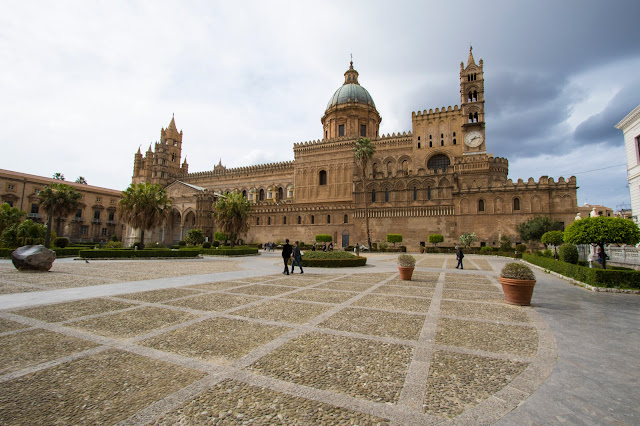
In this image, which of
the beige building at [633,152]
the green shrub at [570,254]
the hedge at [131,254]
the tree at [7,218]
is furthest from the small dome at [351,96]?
the tree at [7,218]

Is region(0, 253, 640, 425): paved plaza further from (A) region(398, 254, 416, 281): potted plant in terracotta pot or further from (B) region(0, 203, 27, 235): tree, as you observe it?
(B) region(0, 203, 27, 235): tree

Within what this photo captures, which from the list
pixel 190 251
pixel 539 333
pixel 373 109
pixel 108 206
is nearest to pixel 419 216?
pixel 373 109

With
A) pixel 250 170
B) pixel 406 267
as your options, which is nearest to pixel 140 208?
pixel 406 267

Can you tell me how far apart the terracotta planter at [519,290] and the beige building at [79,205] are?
50485 millimetres

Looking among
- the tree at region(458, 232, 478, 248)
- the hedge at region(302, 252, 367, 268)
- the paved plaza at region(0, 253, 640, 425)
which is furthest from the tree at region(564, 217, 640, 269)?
the tree at region(458, 232, 478, 248)

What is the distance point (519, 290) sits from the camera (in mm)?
7547

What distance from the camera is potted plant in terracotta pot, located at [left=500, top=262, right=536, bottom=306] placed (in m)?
7.51

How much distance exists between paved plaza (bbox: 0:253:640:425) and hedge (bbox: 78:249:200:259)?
52.8 ft

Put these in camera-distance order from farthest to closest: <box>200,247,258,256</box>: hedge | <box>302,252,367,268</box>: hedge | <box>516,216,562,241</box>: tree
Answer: <box>516,216,562,241</box>: tree
<box>200,247,258,256</box>: hedge
<box>302,252,367,268</box>: hedge

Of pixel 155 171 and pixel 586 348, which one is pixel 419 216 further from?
pixel 155 171

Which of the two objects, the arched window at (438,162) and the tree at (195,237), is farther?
the arched window at (438,162)

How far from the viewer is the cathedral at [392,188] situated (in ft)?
119

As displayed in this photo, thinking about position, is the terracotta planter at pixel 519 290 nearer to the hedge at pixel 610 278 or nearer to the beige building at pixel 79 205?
the hedge at pixel 610 278

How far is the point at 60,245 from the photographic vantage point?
27.5m
